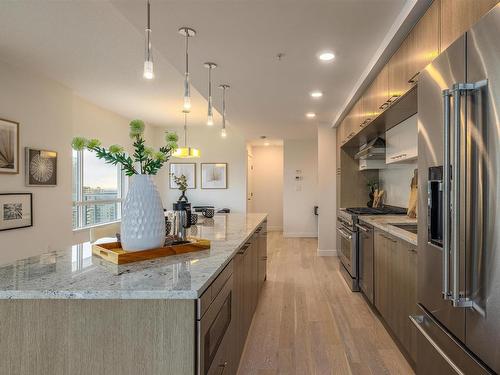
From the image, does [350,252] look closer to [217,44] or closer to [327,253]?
[327,253]

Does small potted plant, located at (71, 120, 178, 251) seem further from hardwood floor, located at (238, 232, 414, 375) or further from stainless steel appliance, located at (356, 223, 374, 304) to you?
stainless steel appliance, located at (356, 223, 374, 304)

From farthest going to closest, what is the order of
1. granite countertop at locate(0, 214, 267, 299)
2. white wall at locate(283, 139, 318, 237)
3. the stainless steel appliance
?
1. white wall at locate(283, 139, 318, 237)
2. the stainless steel appliance
3. granite countertop at locate(0, 214, 267, 299)

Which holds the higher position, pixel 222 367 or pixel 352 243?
pixel 352 243

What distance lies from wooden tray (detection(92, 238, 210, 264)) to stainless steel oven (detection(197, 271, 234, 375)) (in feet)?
0.83

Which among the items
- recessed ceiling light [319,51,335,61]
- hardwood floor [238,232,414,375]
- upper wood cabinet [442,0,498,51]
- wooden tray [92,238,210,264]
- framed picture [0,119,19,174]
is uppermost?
recessed ceiling light [319,51,335,61]

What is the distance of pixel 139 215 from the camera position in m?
1.61

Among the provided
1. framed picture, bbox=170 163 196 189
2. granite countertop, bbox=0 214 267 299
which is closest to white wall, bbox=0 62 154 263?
granite countertop, bbox=0 214 267 299

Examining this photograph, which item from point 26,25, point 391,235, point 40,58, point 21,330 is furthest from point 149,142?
point 21,330

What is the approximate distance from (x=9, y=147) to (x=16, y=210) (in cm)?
70

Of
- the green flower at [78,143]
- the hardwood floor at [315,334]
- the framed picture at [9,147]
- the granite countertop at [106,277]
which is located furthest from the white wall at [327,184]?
the green flower at [78,143]

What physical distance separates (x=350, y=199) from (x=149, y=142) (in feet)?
15.3

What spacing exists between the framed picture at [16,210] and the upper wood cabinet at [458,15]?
417cm

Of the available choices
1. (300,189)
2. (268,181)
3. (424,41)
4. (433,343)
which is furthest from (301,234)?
(433,343)

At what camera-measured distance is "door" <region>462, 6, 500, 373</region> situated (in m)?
1.14
